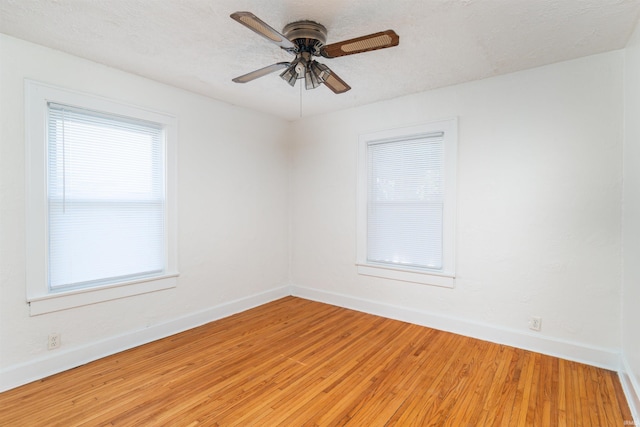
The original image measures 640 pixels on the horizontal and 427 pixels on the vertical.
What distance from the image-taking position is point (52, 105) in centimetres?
254

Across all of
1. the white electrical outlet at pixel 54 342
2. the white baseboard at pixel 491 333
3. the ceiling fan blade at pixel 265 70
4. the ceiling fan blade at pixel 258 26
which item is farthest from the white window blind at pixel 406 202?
the white electrical outlet at pixel 54 342

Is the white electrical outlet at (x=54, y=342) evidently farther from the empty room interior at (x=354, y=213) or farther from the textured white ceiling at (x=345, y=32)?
the textured white ceiling at (x=345, y=32)

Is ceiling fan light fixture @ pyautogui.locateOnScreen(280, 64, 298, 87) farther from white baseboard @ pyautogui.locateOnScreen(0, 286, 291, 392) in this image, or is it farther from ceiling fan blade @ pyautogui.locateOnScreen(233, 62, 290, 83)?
white baseboard @ pyautogui.locateOnScreen(0, 286, 291, 392)

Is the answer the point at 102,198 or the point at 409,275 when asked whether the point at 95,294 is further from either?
the point at 409,275

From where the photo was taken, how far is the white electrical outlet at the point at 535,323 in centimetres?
287

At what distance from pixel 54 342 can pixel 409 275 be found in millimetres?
3449

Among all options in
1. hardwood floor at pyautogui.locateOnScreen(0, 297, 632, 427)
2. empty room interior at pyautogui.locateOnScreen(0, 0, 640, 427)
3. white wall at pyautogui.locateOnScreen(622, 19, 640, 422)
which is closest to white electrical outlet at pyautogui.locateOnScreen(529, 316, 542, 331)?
empty room interior at pyautogui.locateOnScreen(0, 0, 640, 427)

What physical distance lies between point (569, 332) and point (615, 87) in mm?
2137

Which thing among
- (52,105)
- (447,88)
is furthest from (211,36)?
(447,88)

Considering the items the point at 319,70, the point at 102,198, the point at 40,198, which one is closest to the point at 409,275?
the point at 319,70

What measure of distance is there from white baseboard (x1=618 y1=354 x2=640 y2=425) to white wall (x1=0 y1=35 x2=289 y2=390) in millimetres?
3655

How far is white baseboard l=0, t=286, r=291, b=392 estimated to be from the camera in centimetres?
234

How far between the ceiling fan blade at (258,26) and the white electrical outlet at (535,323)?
125 inches

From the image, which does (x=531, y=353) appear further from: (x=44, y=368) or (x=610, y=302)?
(x=44, y=368)
